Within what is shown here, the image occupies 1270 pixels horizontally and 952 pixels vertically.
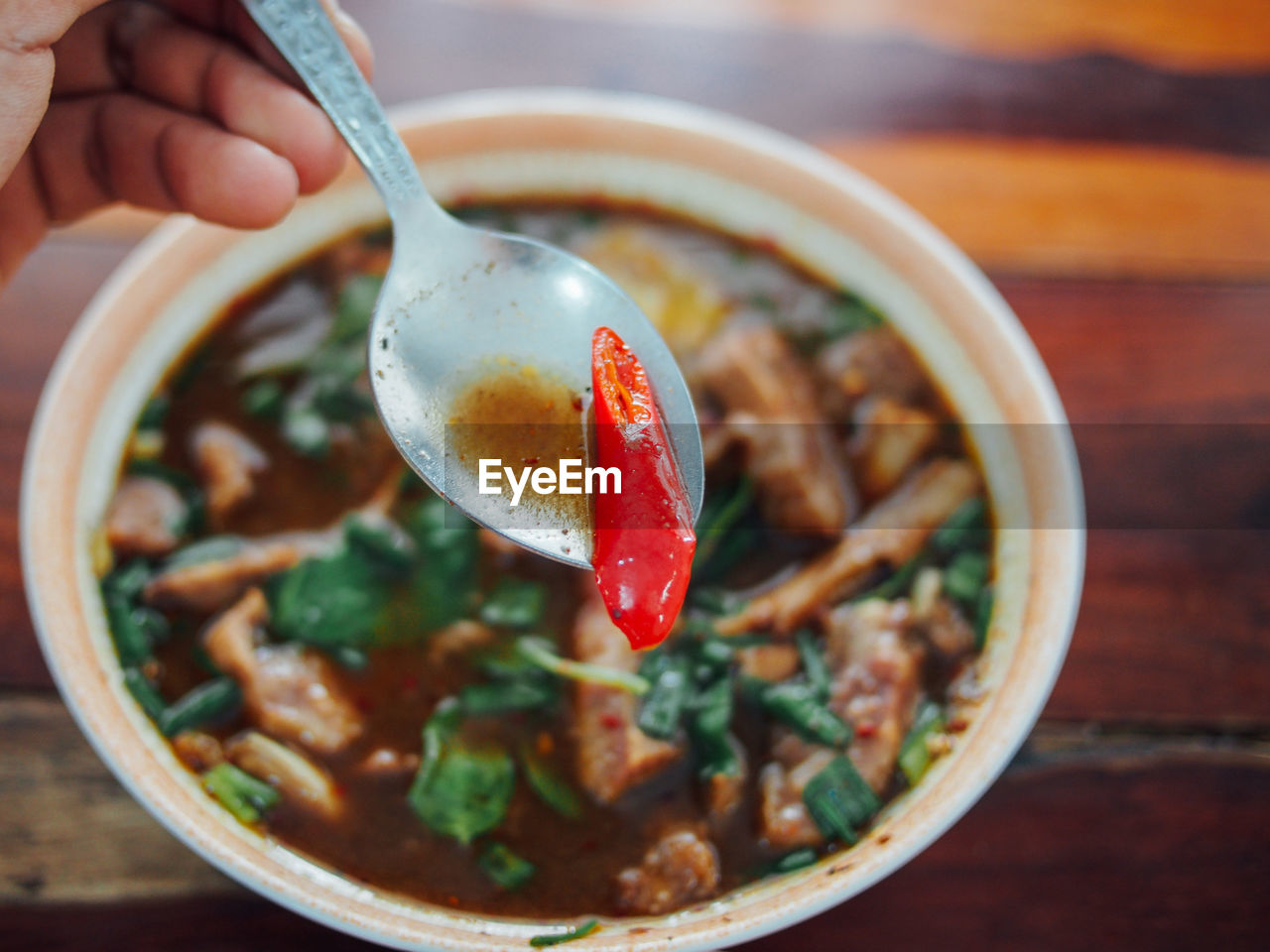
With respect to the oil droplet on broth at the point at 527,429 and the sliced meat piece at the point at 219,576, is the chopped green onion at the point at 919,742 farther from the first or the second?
the sliced meat piece at the point at 219,576

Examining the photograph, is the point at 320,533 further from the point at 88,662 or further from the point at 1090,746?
the point at 1090,746

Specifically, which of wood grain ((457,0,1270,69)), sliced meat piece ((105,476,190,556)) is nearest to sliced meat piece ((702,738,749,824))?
sliced meat piece ((105,476,190,556))

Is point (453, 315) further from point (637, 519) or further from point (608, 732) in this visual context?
point (608, 732)

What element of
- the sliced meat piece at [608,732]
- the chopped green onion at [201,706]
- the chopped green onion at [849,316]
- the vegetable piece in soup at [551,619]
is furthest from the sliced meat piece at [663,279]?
the chopped green onion at [201,706]

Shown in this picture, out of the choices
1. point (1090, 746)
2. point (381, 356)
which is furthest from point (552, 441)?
point (1090, 746)

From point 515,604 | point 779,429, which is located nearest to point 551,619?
point 515,604

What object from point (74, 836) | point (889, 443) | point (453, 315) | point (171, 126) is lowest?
point (74, 836)
